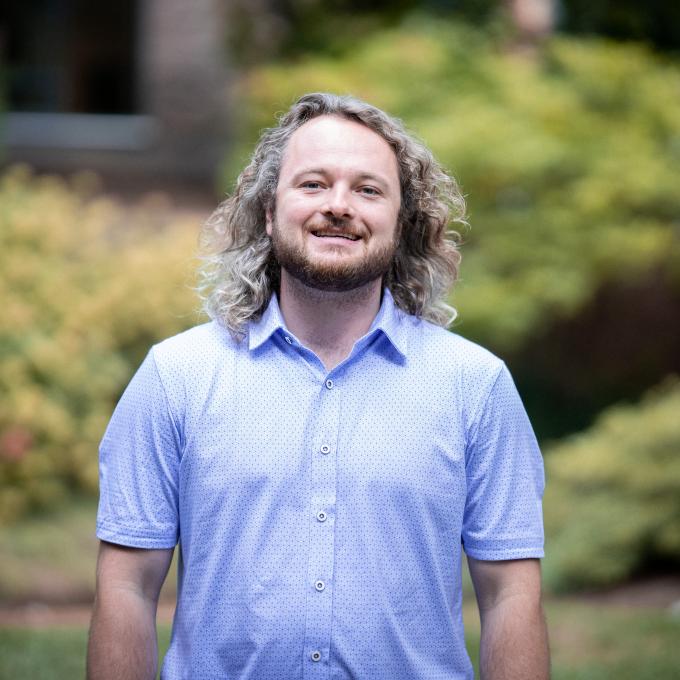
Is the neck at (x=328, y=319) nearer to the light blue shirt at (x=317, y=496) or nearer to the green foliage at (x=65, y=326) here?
the light blue shirt at (x=317, y=496)

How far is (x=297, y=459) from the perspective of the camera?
2379mm

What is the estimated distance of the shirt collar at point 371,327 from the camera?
255 centimetres

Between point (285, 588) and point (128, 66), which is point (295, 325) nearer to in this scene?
point (285, 588)

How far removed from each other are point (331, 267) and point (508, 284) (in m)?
6.07

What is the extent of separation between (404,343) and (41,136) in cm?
1389

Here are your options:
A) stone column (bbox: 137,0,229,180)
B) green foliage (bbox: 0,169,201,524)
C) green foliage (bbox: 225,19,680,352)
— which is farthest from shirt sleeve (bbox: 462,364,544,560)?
stone column (bbox: 137,0,229,180)

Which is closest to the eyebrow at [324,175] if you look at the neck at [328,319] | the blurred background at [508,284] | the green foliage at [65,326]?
the neck at [328,319]

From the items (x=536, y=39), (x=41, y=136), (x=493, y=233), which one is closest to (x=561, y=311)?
(x=493, y=233)

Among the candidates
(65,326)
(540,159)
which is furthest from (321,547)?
(540,159)

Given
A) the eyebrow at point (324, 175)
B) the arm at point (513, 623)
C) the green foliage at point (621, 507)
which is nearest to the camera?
the arm at point (513, 623)

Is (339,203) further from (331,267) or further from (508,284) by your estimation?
(508,284)

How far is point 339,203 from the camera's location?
8.12 ft

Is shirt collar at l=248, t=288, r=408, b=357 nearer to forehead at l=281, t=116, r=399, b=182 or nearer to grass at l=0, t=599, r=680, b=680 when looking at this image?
forehead at l=281, t=116, r=399, b=182

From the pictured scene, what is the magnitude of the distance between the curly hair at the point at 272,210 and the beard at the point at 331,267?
190 mm
